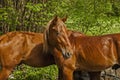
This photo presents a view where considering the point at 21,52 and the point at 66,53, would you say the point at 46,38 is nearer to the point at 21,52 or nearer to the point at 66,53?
the point at 66,53

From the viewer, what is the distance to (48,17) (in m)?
6.77

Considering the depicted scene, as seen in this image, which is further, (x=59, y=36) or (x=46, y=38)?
(x=46, y=38)

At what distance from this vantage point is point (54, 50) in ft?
16.2

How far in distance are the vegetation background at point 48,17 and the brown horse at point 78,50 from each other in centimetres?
157

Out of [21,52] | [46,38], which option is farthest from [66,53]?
[21,52]

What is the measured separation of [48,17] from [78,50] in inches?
73.8

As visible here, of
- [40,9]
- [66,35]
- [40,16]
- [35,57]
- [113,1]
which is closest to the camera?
[66,35]

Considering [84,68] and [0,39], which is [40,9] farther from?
[84,68]

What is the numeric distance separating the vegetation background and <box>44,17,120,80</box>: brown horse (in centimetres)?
157

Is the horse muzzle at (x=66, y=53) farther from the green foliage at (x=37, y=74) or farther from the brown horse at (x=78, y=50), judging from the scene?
the green foliage at (x=37, y=74)

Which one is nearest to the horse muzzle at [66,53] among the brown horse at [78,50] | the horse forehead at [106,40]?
the brown horse at [78,50]

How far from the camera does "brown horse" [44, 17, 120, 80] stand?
4.80m

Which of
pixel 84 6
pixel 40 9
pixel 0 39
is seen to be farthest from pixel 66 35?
pixel 84 6

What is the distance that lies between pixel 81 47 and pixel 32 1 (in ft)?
7.13
